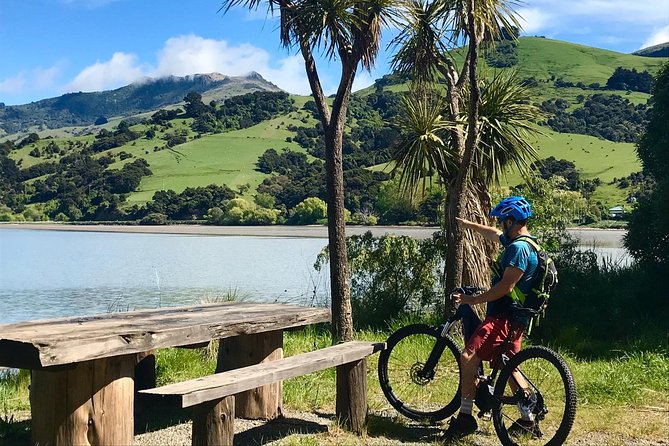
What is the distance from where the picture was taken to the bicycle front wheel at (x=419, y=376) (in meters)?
6.72

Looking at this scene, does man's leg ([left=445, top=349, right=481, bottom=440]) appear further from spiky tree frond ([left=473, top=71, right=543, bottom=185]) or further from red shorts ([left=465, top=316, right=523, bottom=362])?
spiky tree frond ([left=473, top=71, right=543, bottom=185])

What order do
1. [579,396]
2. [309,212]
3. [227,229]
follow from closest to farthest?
[579,396], [309,212], [227,229]

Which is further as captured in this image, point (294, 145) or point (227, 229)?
point (294, 145)

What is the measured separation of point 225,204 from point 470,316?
218 ft

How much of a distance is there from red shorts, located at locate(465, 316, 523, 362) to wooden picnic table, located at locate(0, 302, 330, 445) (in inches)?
70.5

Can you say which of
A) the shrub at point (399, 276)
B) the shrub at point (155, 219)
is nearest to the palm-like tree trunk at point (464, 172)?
the shrub at point (399, 276)

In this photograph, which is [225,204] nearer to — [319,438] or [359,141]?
[359,141]

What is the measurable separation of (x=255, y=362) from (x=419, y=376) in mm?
1413

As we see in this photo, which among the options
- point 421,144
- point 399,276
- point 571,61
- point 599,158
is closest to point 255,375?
point 421,144

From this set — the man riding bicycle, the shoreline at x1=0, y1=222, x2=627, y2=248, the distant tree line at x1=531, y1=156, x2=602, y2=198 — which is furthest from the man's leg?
A: the distant tree line at x1=531, y1=156, x2=602, y2=198

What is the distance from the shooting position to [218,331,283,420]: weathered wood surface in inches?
275

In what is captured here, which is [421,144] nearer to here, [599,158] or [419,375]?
[419,375]

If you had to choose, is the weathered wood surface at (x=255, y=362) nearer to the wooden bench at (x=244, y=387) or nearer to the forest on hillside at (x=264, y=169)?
the wooden bench at (x=244, y=387)

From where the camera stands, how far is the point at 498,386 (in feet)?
19.7
